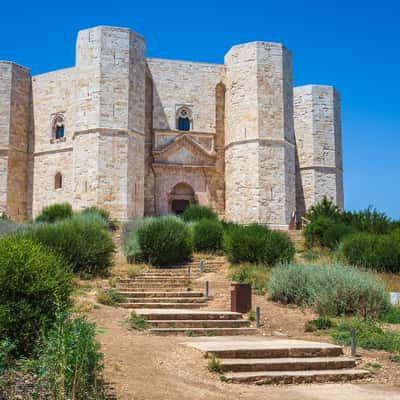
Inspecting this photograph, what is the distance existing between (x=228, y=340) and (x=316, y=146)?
2044cm

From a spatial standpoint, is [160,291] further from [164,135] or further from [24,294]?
[164,135]

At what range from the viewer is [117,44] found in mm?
22703

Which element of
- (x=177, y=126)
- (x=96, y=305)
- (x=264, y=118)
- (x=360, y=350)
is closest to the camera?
(x=360, y=350)

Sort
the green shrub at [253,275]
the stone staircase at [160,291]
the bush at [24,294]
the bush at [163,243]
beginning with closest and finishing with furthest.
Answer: the bush at [24,294]
the stone staircase at [160,291]
the green shrub at [253,275]
the bush at [163,243]

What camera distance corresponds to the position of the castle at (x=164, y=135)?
22.4 meters

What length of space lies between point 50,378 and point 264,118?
66.2 feet

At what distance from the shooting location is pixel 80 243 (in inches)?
525

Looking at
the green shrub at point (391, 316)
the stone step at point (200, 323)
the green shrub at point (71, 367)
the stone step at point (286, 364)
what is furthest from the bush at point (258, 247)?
the green shrub at point (71, 367)

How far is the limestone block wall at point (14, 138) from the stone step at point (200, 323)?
58.5ft

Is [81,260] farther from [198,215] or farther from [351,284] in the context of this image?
[198,215]

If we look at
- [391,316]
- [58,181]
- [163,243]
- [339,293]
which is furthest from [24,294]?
[58,181]

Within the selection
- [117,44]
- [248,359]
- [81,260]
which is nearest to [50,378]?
[248,359]

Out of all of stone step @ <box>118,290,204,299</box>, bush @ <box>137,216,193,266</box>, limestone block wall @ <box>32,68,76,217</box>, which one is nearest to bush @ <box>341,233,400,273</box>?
bush @ <box>137,216,193,266</box>

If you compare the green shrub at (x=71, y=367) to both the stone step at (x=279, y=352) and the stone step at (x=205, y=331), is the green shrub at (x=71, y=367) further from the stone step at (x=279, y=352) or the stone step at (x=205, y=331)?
the stone step at (x=205, y=331)
